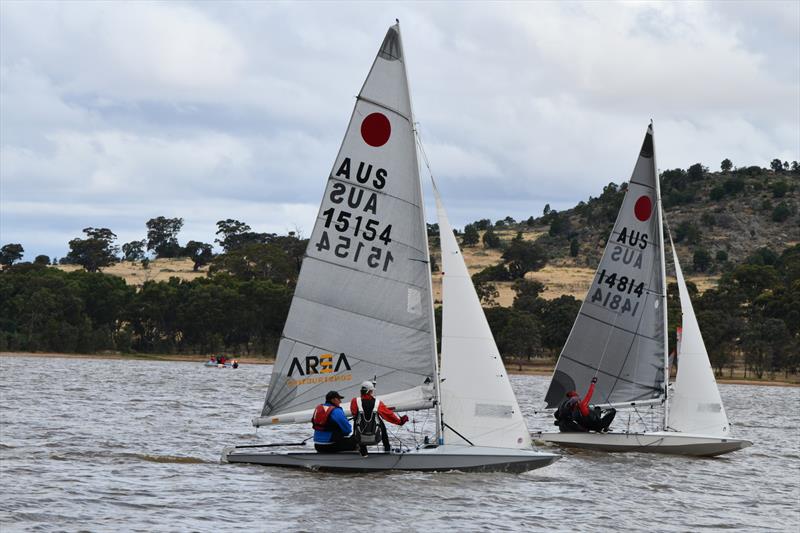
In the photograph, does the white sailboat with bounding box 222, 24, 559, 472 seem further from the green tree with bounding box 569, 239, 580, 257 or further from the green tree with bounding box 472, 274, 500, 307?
the green tree with bounding box 569, 239, 580, 257

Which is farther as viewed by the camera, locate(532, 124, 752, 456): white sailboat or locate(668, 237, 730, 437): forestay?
locate(532, 124, 752, 456): white sailboat

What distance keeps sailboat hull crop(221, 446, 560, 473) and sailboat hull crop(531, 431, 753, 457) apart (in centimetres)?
757

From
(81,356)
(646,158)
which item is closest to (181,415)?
(646,158)

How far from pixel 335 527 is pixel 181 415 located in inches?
905

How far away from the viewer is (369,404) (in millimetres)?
23344

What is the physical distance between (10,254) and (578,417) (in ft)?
451

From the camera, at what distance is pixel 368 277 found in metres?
24.4

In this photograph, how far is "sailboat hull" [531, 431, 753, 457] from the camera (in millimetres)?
31984

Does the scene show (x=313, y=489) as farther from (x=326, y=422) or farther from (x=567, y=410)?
(x=567, y=410)

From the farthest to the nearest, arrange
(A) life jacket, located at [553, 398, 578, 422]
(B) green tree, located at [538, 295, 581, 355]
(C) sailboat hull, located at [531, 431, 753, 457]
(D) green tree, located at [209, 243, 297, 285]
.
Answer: (D) green tree, located at [209, 243, 297, 285] < (B) green tree, located at [538, 295, 581, 355] < (C) sailboat hull, located at [531, 431, 753, 457] < (A) life jacket, located at [553, 398, 578, 422]

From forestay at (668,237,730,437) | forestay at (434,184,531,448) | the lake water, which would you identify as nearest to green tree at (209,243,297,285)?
the lake water

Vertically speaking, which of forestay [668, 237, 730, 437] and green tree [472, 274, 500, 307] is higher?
green tree [472, 274, 500, 307]

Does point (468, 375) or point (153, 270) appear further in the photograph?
point (153, 270)

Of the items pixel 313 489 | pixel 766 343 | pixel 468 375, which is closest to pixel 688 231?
pixel 766 343
